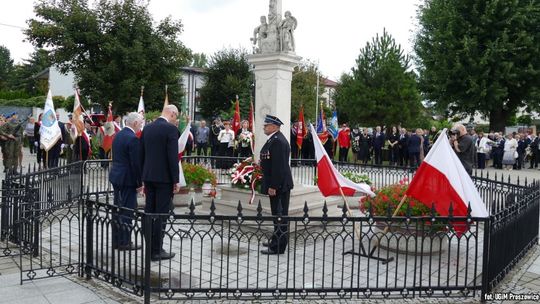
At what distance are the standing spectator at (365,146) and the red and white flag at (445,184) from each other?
16.8 m

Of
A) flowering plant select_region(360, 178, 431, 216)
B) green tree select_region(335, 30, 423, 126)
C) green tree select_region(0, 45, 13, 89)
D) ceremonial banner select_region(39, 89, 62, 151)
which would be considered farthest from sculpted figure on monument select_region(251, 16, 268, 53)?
green tree select_region(0, 45, 13, 89)

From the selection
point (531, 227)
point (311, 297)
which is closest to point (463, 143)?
point (531, 227)

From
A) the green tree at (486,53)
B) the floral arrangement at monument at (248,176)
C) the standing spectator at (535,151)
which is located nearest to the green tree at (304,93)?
the green tree at (486,53)

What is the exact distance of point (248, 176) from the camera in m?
9.16

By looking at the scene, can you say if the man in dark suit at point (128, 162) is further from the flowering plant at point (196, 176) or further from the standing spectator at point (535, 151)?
the standing spectator at point (535, 151)

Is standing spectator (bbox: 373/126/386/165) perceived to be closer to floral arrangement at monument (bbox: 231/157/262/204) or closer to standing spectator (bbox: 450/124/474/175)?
standing spectator (bbox: 450/124/474/175)

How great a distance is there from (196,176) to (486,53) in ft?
71.4

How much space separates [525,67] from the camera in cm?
2734

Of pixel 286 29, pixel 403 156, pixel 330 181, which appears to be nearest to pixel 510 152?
pixel 403 156

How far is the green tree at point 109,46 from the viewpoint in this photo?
78.1 feet

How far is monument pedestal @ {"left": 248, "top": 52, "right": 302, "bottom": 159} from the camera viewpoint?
909cm

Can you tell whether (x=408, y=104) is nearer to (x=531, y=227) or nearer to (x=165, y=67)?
(x=165, y=67)

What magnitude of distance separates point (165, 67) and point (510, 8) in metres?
19.5

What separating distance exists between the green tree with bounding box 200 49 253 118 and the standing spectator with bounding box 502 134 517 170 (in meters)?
24.9
